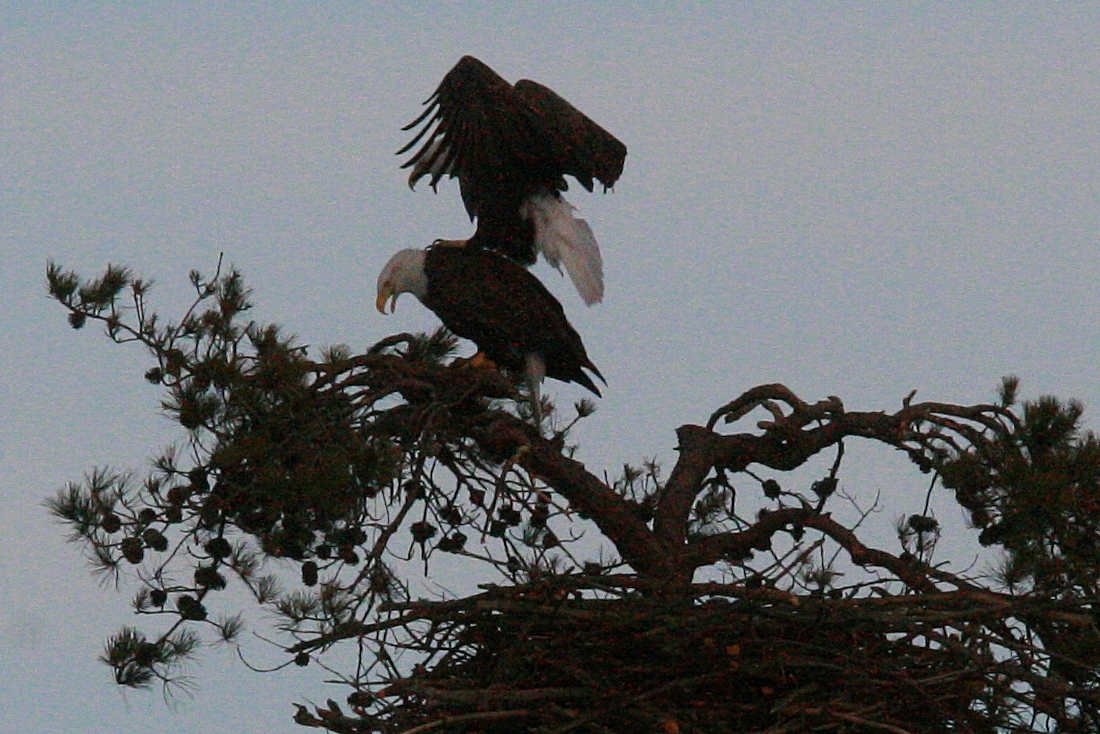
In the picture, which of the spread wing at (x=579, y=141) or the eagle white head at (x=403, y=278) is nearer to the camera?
the spread wing at (x=579, y=141)

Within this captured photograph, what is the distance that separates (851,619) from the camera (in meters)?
4.13

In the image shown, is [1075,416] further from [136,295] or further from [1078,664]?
[136,295]

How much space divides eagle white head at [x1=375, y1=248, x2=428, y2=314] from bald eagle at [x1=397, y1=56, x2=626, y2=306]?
26cm

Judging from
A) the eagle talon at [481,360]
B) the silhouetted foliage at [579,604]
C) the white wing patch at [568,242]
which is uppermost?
the white wing patch at [568,242]

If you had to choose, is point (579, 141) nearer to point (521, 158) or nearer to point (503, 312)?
point (521, 158)

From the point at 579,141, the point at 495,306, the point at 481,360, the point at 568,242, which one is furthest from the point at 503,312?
the point at 579,141

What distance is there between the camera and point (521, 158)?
5.76 meters

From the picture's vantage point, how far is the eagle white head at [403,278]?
234 inches

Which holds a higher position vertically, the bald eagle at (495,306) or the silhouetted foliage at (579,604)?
the bald eagle at (495,306)

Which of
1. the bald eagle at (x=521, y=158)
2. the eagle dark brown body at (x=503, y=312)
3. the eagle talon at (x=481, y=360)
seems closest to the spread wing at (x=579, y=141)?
the bald eagle at (x=521, y=158)

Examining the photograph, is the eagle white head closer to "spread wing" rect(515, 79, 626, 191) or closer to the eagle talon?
the eagle talon

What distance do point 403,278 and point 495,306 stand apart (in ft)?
1.28

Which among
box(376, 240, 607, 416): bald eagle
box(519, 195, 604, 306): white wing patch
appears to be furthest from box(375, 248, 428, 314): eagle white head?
box(519, 195, 604, 306): white wing patch

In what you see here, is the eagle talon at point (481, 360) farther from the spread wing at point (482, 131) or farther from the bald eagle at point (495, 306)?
the spread wing at point (482, 131)
